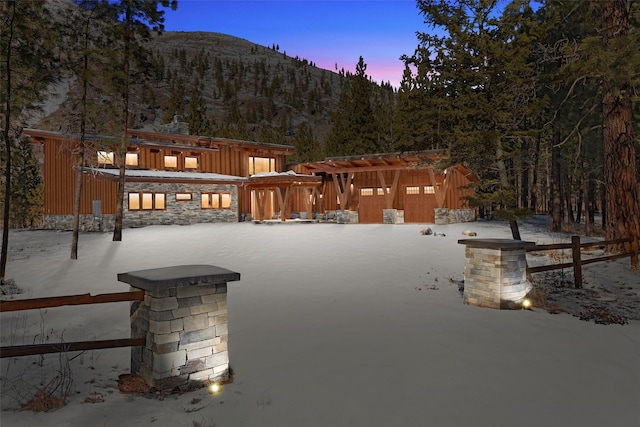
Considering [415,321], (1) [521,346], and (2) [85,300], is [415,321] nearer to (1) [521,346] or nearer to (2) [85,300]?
(1) [521,346]

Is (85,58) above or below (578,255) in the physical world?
above

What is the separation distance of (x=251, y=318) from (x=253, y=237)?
36.4 feet

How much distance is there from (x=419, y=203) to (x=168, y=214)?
16.8 meters

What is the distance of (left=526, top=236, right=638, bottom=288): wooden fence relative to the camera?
9.50 m

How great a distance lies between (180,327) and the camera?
4598mm

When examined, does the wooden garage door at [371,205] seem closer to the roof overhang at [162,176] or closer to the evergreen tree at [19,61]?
the roof overhang at [162,176]

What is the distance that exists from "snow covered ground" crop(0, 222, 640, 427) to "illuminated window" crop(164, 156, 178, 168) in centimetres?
1712

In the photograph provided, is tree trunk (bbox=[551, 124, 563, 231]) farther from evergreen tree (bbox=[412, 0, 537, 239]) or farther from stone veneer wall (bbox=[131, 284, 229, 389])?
stone veneer wall (bbox=[131, 284, 229, 389])

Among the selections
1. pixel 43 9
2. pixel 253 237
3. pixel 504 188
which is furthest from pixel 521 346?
pixel 43 9

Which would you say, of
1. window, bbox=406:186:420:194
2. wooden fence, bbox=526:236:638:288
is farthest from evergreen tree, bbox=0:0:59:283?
window, bbox=406:186:420:194

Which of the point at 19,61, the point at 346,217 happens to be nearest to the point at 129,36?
the point at 19,61

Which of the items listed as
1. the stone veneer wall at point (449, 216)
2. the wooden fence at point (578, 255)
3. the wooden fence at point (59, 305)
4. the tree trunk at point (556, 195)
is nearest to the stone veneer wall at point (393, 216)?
the stone veneer wall at point (449, 216)

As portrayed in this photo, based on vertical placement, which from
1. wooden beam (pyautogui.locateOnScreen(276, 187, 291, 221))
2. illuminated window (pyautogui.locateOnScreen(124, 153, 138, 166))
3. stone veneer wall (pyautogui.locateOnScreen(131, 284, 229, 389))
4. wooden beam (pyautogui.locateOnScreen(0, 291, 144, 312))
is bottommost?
stone veneer wall (pyautogui.locateOnScreen(131, 284, 229, 389))

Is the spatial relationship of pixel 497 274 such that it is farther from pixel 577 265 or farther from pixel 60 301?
pixel 60 301
